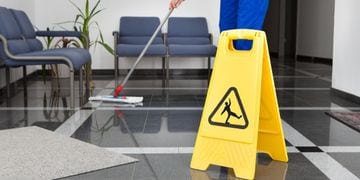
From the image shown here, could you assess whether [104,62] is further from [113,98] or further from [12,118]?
[12,118]

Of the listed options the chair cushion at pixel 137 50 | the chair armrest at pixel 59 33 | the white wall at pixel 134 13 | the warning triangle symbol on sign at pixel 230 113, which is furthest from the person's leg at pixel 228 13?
the white wall at pixel 134 13

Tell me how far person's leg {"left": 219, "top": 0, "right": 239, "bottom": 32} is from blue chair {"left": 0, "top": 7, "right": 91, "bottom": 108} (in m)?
1.47

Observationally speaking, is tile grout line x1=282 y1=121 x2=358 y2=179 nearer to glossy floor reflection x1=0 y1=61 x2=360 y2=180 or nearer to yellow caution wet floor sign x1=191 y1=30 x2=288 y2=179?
glossy floor reflection x1=0 y1=61 x2=360 y2=180

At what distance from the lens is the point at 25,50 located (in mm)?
3711

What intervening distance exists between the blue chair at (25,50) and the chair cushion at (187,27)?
171 centimetres

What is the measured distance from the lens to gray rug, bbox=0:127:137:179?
175 centimetres

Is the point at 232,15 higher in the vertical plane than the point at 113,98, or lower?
higher

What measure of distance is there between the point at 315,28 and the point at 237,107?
7501 millimetres

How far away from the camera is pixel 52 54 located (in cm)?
330

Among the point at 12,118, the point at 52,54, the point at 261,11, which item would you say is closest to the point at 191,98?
the point at 52,54

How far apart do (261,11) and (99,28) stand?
420 centimetres

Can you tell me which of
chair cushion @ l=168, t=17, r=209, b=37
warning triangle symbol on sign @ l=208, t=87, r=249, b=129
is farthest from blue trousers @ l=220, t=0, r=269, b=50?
chair cushion @ l=168, t=17, r=209, b=37

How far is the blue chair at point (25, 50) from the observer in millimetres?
3250

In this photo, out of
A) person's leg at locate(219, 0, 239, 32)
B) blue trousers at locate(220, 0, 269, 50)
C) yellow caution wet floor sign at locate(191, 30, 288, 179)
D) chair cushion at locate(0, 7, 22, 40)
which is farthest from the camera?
chair cushion at locate(0, 7, 22, 40)
